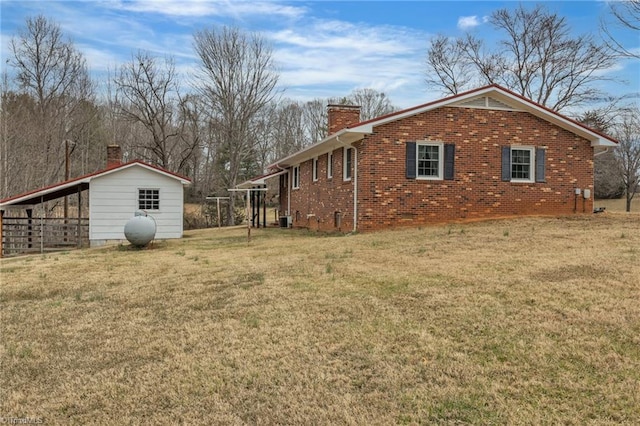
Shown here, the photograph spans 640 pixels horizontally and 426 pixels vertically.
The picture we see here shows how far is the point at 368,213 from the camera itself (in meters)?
14.7

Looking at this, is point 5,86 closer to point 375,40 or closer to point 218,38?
point 218,38

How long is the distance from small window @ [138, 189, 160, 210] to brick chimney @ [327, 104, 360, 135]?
7.21m

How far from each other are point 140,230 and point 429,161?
896cm

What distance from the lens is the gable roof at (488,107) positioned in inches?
568

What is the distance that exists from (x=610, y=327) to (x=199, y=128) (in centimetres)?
3528

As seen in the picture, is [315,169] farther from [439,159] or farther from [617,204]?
[617,204]

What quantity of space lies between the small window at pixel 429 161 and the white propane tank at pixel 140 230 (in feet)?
27.4

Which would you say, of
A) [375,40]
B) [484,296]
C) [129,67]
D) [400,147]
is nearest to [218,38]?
[129,67]

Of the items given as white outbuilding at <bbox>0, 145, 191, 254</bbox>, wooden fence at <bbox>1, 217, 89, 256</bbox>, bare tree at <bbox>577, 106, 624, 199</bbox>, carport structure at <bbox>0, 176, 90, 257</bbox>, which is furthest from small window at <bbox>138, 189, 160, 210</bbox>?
bare tree at <bbox>577, 106, 624, 199</bbox>

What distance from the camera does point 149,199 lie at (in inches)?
776

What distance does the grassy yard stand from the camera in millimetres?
3760

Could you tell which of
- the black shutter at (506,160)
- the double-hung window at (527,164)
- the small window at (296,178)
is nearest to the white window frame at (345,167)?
the black shutter at (506,160)

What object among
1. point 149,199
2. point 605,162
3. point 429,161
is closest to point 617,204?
point 605,162

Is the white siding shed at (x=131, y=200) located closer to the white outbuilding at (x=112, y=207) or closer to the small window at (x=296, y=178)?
the white outbuilding at (x=112, y=207)
